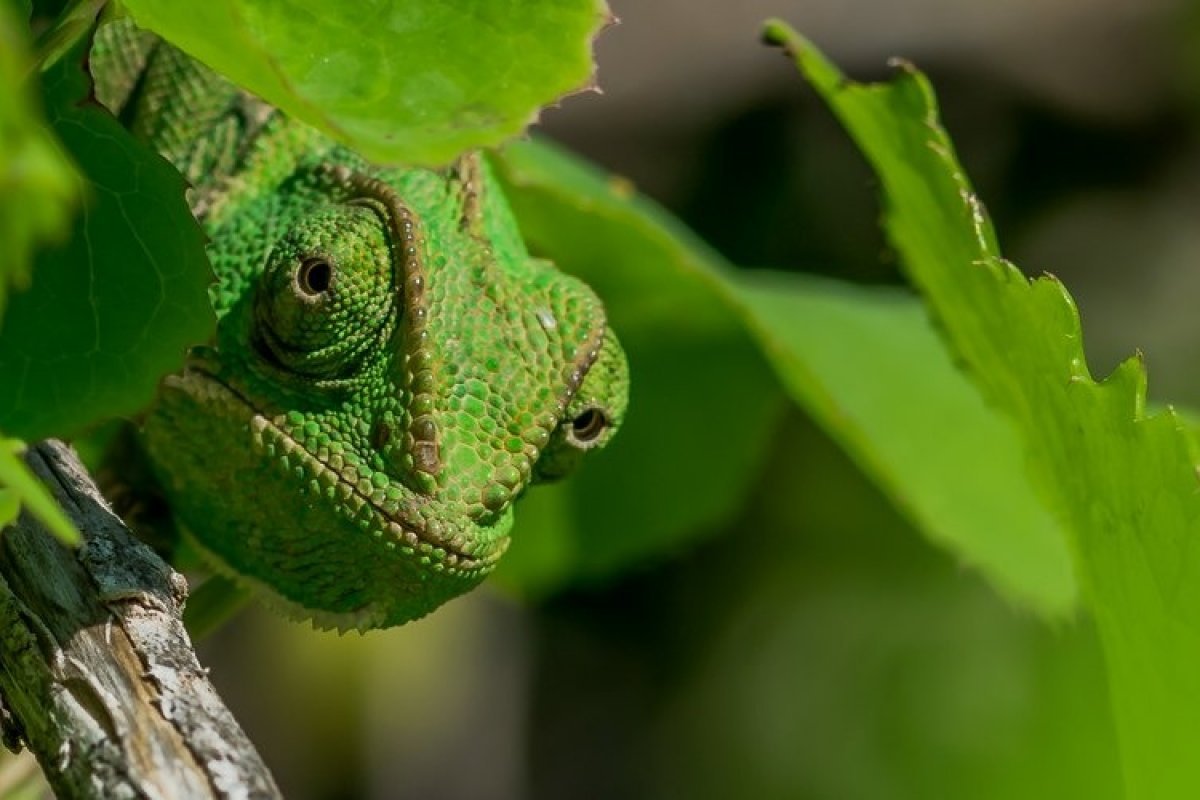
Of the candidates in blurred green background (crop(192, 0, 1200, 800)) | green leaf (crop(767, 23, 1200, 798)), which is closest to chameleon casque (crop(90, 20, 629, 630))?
green leaf (crop(767, 23, 1200, 798))

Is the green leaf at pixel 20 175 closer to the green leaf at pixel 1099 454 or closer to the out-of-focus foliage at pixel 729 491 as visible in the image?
the out-of-focus foliage at pixel 729 491

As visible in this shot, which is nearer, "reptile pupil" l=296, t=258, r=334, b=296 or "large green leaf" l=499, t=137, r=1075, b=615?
"reptile pupil" l=296, t=258, r=334, b=296

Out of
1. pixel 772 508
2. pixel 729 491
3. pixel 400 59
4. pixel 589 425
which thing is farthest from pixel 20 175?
pixel 772 508

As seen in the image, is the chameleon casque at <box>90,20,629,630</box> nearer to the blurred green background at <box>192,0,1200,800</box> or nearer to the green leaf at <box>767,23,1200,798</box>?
the green leaf at <box>767,23,1200,798</box>

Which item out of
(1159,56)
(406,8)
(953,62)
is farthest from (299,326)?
(1159,56)

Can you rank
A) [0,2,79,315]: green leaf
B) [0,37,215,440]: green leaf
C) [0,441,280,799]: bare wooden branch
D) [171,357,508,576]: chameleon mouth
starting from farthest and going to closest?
[171,357,508,576]: chameleon mouth
[0,37,215,440]: green leaf
[0,441,280,799]: bare wooden branch
[0,2,79,315]: green leaf

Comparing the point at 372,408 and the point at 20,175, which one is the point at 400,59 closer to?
the point at 20,175

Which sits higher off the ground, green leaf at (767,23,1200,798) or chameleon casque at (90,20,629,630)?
green leaf at (767,23,1200,798)
